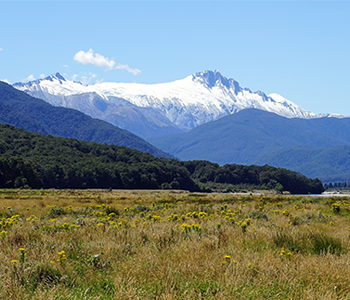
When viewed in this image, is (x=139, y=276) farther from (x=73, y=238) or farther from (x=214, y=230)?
(x=214, y=230)

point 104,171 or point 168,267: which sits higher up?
point 104,171

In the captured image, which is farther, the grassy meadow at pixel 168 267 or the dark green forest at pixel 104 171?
the dark green forest at pixel 104 171

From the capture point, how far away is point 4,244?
9102mm

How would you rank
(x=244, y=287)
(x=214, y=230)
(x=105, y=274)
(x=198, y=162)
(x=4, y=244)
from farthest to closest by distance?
1. (x=198, y=162)
2. (x=214, y=230)
3. (x=4, y=244)
4. (x=105, y=274)
5. (x=244, y=287)

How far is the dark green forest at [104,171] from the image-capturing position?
92250 mm

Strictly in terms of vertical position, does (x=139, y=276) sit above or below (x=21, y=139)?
below

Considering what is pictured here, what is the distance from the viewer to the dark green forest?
92250 millimetres

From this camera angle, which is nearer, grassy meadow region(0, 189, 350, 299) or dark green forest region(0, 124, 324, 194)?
grassy meadow region(0, 189, 350, 299)

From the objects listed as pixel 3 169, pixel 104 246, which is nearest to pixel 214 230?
pixel 104 246

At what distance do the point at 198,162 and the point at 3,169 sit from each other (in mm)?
109830

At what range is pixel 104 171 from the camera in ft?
370

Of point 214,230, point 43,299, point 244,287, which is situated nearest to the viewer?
point 43,299

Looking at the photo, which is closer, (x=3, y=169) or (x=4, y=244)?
(x=4, y=244)

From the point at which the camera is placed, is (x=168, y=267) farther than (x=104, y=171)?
No
